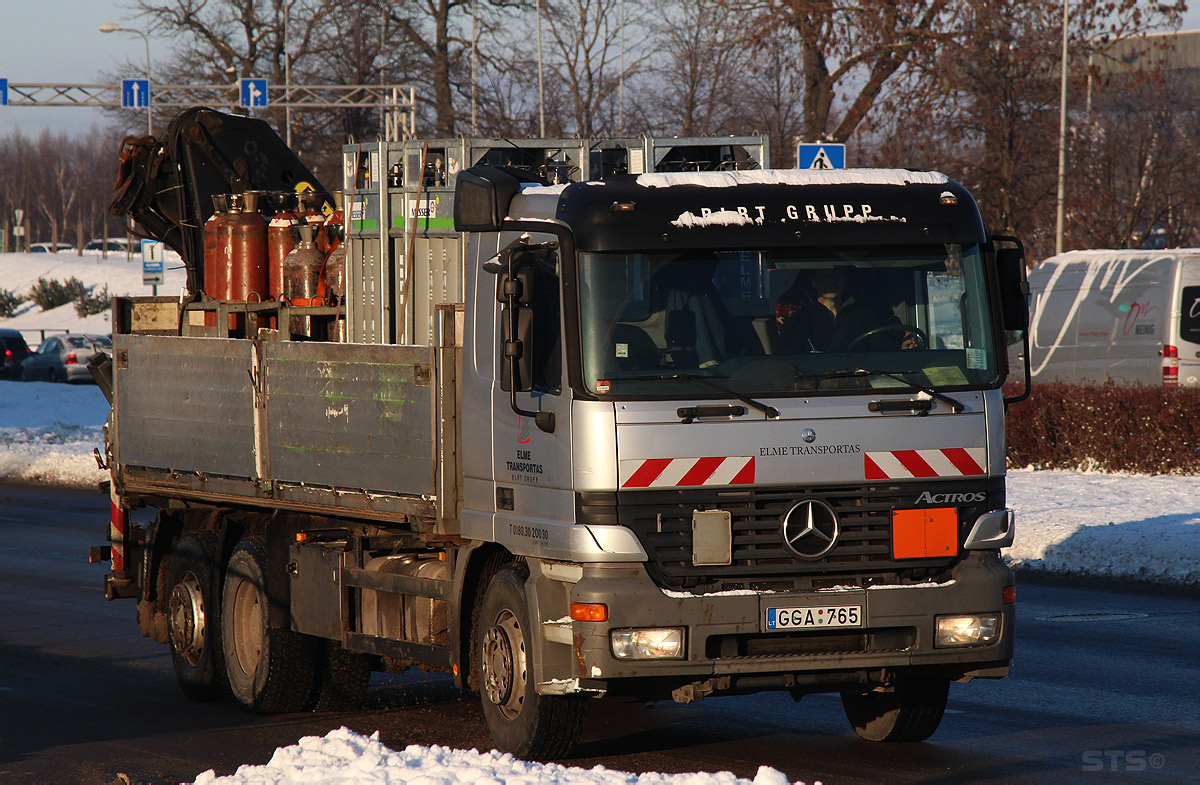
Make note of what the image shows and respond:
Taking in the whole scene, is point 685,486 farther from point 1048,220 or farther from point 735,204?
point 1048,220

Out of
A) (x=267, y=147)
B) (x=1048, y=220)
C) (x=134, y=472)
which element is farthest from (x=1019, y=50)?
(x=134, y=472)

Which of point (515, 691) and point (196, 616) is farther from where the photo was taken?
point (196, 616)

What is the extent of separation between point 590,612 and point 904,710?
1.91 metres

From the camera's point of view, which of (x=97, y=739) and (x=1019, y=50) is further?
(x=1019, y=50)

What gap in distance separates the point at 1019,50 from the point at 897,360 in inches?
1029

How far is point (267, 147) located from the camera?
1148 cm

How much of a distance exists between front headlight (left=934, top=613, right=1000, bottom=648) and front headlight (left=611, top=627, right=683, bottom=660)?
1.16 m

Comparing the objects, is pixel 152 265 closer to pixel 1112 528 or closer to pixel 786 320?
pixel 1112 528

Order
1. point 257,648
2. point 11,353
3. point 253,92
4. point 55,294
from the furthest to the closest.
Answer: point 55,294 < point 11,353 < point 253,92 < point 257,648

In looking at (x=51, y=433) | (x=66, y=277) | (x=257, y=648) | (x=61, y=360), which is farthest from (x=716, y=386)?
(x=66, y=277)

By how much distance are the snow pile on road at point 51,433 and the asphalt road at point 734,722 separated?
9353 millimetres

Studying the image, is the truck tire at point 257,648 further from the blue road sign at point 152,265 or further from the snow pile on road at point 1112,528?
the blue road sign at point 152,265

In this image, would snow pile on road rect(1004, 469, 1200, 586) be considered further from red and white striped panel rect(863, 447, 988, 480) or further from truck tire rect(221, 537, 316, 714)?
truck tire rect(221, 537, 316, 714)

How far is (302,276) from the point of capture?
380 inches
